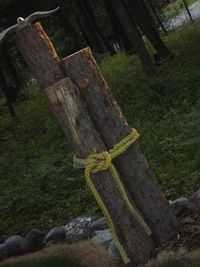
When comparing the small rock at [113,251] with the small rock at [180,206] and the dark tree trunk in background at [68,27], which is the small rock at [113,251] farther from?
the dark tree trunk in background at [68,27]

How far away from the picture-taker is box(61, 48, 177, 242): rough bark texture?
18.9ft

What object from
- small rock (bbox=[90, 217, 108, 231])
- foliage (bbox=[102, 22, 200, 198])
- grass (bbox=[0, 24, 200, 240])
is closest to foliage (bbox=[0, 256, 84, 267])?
small rock (bbox=[90, 217, 108, 231])

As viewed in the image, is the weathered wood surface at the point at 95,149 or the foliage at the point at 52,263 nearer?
the weathered wood surface at the point at 95,149

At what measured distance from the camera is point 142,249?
5887 mm

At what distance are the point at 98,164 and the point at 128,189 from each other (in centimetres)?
47

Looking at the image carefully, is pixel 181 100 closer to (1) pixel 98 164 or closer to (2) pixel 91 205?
(2) pixel 91 205

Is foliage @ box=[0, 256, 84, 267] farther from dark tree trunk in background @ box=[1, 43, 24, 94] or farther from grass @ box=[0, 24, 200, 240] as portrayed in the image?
dark tree trunk in background @ box=[1, 43, 24, 94]

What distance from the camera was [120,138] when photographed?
580cm

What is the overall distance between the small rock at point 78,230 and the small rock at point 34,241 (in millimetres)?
383

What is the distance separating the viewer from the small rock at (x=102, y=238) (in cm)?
680

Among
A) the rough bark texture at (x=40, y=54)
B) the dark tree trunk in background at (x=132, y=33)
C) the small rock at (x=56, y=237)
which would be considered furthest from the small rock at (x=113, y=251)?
the dark tree trunk in background at (x=132, y=33)

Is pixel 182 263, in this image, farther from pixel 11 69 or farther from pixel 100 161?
pixel 11 69

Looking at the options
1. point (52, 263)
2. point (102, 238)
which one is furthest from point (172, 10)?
point (52, 263)

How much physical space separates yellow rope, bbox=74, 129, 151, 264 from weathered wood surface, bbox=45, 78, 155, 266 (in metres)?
0.04
